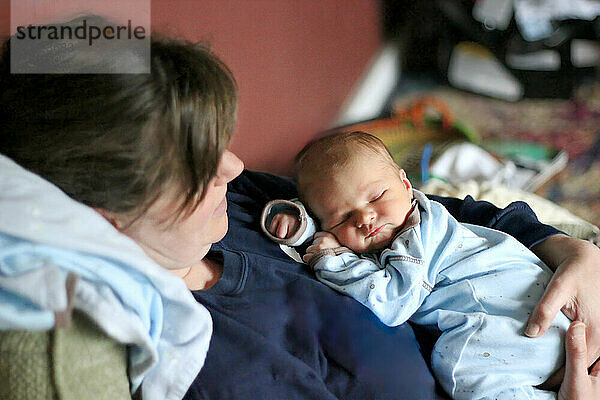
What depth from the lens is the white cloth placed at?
0.77 meters

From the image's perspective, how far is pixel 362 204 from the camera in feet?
4.19

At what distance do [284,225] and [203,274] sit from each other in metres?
0.21

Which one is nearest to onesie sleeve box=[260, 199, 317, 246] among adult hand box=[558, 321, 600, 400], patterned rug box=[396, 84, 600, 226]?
adult hand box=[558, 321, 600, 400]

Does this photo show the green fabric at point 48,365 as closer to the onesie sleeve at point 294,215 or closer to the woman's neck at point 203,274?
the woman's neck at point 203,274

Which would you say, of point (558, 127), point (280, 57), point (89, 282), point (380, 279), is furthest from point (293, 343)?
point (558, 127)

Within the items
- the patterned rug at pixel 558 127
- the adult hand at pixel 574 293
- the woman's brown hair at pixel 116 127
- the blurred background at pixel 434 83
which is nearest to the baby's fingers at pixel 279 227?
the woman's brown hair at pixel 116 127

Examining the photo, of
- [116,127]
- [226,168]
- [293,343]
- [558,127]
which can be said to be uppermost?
[116,127]

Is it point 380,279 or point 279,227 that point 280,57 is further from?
point 380,279

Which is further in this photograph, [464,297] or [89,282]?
[464,297]

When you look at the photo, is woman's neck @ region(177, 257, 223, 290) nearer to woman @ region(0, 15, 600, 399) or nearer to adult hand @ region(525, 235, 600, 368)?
woman @ region(0, 15, 600, 399)

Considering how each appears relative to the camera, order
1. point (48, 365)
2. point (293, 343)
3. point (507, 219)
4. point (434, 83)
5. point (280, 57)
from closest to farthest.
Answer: point (48, 365), point (293, 343), point (507, 219), point (280, 57), point (434, 83)

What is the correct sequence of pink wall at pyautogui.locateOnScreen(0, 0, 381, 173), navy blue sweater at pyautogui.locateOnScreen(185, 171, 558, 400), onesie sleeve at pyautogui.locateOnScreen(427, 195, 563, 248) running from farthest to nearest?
pink wall at pyautogui.locateOnScreen(0, 0, 381, 173) → onesie sleeve at pyautogui.locateOnScreen(427, 195, 563, 248) → navy blue sweater at pyautogui.locateOnScreen(185, 171, 558, 400)

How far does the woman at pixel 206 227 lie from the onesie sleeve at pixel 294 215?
0.03 m

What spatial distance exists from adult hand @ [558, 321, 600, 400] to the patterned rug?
4.20ft
